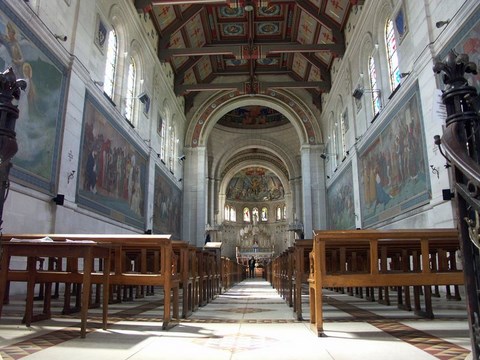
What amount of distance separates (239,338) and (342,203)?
1409 centimetres

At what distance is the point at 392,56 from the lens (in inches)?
429

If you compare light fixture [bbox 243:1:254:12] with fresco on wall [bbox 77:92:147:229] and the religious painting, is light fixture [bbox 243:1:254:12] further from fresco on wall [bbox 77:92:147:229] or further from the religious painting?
the religious painting

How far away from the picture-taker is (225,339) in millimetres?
3184

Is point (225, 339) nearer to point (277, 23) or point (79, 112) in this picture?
point (79, 112)

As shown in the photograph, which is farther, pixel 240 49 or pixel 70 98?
pixel 240 49

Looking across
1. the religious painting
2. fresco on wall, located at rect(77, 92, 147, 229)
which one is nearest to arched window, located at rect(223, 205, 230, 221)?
fresco on wall, located at rect(77, 92, 147, 229)

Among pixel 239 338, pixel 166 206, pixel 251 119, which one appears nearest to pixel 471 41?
pixel 239 338

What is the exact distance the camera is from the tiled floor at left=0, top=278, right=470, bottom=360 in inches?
101

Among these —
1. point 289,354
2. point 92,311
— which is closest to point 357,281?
point 289,354

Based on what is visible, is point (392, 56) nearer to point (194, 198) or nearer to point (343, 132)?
point (343, 132)

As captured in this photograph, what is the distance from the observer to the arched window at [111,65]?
11.2 metres

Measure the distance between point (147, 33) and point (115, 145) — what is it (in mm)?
5332

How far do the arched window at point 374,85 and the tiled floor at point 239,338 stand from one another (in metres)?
8.38

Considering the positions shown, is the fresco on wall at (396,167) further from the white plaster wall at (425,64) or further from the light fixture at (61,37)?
the light fixture at (61,37)
